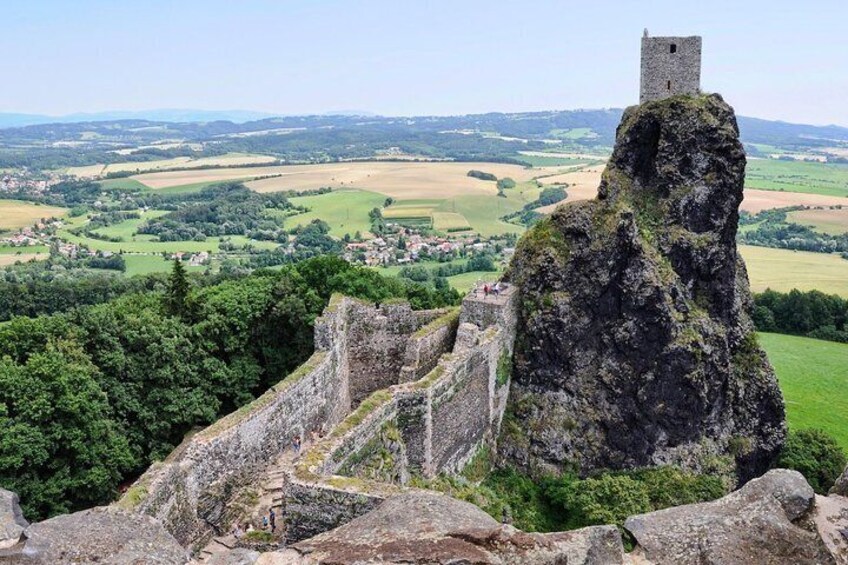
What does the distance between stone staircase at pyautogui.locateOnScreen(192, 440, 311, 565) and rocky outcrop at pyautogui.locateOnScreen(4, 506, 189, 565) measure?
4.47m

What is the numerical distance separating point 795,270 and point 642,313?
3413 inches

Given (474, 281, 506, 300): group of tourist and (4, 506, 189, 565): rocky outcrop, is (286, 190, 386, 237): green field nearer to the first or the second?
(474, 281, 506, 300): group of tourist

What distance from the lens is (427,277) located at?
9700 cm

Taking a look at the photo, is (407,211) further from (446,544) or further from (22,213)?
(446,544)

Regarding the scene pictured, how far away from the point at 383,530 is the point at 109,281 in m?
68.9

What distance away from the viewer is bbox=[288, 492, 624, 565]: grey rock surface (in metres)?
10.4

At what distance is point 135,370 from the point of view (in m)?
31.7

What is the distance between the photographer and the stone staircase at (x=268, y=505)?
18.2 metres

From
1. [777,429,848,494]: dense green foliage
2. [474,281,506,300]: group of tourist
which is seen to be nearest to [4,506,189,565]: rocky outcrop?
[474,281,506,300]: group of tourist

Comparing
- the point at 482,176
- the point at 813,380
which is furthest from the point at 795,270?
the point at 482,176

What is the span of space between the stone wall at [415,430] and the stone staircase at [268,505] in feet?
3.82

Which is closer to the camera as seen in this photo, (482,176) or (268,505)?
(268,505)

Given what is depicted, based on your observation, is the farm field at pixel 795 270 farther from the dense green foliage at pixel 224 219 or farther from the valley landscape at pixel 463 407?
the dense green foliage at pixel 224 219

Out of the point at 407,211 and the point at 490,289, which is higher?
the point at 490,289
